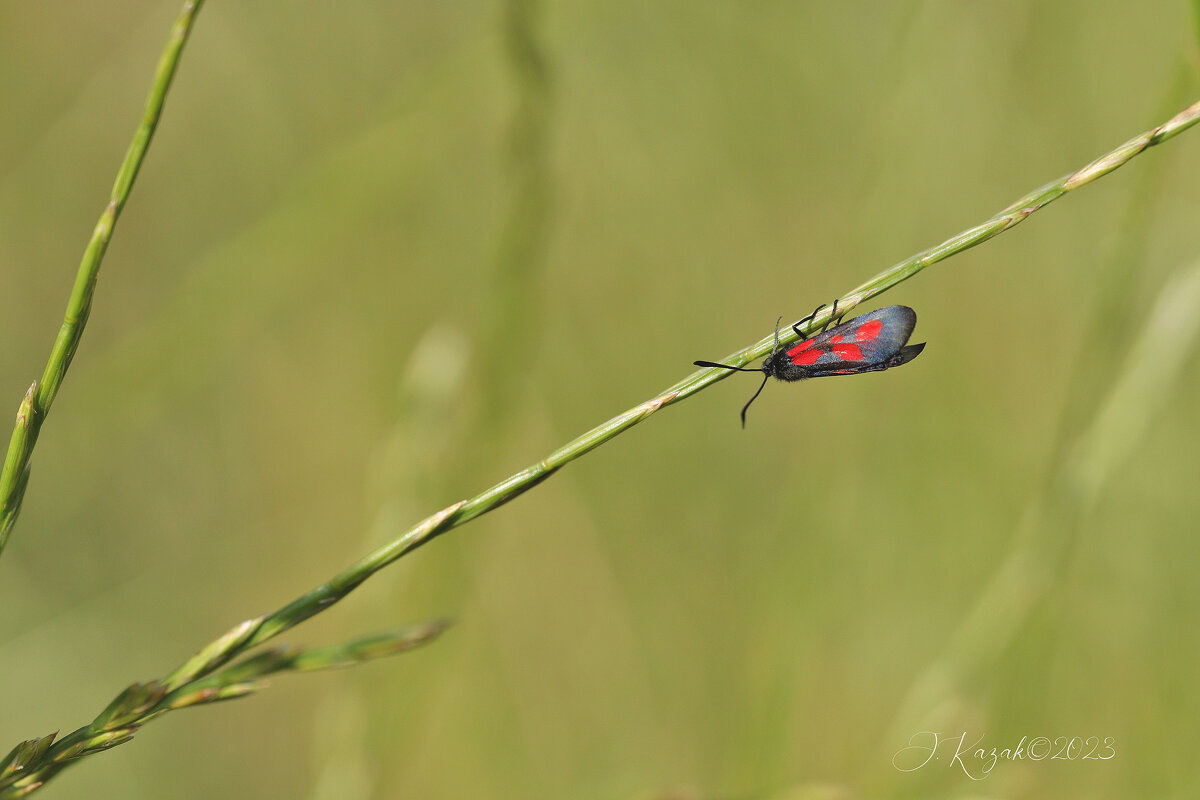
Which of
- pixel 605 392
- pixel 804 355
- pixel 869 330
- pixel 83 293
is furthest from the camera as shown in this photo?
pixel 605 392

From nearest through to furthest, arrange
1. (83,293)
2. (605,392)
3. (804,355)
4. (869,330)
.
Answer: (83,293) → (869,330) → (804,355) → (605,392)

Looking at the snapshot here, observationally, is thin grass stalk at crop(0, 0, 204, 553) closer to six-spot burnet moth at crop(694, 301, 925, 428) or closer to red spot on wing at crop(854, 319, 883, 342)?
six-spot burnet moth at crop(694, 301, 925, 428)

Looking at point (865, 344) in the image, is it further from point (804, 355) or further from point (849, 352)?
point (804, 355)

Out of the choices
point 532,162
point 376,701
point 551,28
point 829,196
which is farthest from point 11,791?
point 829,196

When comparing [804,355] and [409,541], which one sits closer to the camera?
[409,541]

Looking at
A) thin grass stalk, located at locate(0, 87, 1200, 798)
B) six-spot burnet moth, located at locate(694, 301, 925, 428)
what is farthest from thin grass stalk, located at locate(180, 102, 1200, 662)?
six-spot burnet moth, located at locate(694, 301, 925, 428)

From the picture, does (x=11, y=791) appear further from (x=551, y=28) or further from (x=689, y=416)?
(x=689, y=416)
